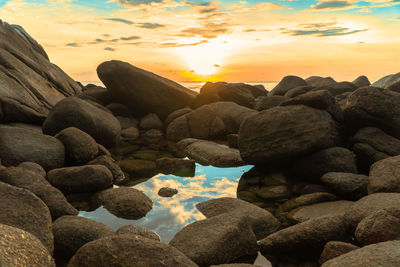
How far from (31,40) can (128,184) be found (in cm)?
2317

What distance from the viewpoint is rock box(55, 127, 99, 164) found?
975 centimetres

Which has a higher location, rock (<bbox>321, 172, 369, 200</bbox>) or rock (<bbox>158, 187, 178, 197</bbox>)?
rock (<bbox>321, 172, 369, 200</bbox>)

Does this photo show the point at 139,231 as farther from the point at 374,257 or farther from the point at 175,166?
the point at 175,166

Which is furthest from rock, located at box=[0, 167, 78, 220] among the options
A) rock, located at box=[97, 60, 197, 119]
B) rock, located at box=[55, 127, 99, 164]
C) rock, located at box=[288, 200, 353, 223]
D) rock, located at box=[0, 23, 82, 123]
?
rock, located at box=[97, 60, 197, 119]

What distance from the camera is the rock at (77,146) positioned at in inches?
384

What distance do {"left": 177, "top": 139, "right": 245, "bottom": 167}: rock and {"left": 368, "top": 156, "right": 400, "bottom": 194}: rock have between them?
4588 millimetres

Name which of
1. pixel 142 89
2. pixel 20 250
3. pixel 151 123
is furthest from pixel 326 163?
pixel 142 89

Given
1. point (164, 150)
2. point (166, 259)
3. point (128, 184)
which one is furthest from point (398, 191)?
point (164, 150)

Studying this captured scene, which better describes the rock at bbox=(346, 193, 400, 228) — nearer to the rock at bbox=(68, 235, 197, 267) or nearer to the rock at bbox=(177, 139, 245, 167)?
the rock at bbox=(68, 235, 197, 267)

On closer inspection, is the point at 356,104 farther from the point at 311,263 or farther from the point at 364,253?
the point at 364,253

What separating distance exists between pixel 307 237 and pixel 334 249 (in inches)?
18.4

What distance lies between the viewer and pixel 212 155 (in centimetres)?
1175

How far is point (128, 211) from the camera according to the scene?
6.79 metres

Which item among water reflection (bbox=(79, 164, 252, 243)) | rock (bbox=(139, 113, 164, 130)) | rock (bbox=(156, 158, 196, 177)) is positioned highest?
water reflection (bbox=(79, 164, 252, 243))
